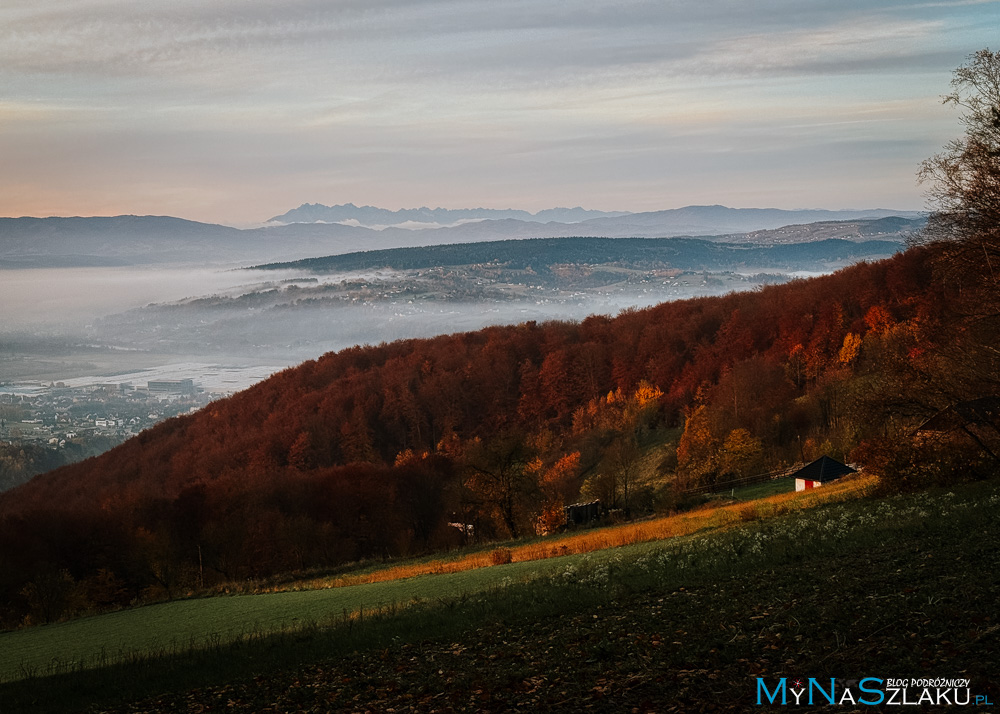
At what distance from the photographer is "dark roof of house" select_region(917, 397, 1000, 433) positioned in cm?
2175

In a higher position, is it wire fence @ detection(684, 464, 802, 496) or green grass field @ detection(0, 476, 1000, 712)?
green grass field @ detection(0, 476, 1000, 712)

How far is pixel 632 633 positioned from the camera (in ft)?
37.8

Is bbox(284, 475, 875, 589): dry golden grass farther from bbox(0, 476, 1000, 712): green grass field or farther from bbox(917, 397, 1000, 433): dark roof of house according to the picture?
bbox(0, 476, 1000, 712): green grass field

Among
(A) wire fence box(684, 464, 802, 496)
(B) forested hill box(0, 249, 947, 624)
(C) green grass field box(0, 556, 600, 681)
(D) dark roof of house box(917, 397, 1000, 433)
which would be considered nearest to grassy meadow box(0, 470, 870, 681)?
(C) green grass field box(0, 556, 600, 681)

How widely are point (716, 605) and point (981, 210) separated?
12.6 m

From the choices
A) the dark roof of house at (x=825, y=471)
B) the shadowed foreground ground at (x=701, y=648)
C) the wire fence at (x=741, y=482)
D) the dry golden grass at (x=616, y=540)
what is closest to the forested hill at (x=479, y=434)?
the wire fence at (x=741, y=482)

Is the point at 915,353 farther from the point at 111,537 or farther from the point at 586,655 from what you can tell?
the point at 111,537

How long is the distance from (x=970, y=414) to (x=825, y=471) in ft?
57.3

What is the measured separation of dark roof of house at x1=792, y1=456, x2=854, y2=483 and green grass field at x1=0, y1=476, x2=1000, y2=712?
18764 mm

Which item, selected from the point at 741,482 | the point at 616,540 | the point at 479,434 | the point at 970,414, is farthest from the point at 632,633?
the point at 479,434

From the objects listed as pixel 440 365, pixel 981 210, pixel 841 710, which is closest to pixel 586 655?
pixel 841 710

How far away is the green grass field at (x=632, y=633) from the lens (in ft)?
29.5

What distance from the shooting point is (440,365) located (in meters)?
112

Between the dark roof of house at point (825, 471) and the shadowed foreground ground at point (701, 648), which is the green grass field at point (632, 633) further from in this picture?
the dark roof of house at point (825, 471)
